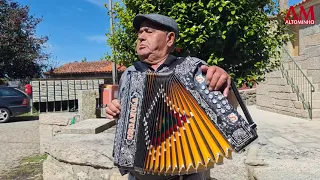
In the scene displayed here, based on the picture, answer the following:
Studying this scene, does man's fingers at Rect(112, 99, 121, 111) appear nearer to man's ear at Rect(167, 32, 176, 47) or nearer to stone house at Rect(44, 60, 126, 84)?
man's ear at Rect(167, 32, 176, 47)

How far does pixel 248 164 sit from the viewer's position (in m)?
2.76

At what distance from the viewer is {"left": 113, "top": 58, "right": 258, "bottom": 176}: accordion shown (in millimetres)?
1624

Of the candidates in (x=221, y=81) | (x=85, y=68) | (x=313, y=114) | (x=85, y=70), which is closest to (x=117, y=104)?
(x=221, y=81)

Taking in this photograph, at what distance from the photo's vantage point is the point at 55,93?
523 inches

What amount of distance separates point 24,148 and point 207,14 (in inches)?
200

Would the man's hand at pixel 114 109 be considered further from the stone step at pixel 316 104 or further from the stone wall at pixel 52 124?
the stone step at pixel 316 104

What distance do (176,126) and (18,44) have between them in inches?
771

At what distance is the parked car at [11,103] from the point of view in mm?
12898

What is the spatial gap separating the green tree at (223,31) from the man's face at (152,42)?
6.43ft

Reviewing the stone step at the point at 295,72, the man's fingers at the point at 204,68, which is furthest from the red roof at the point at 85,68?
the man's fingers at the point at 204,68

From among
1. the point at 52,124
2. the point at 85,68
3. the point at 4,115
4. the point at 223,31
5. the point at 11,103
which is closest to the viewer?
the point at 223,31

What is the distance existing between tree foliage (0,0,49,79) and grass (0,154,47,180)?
49.1 ft

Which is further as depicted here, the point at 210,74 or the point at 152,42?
the point at 152,42

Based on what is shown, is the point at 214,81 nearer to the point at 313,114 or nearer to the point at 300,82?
the point at 313,114
